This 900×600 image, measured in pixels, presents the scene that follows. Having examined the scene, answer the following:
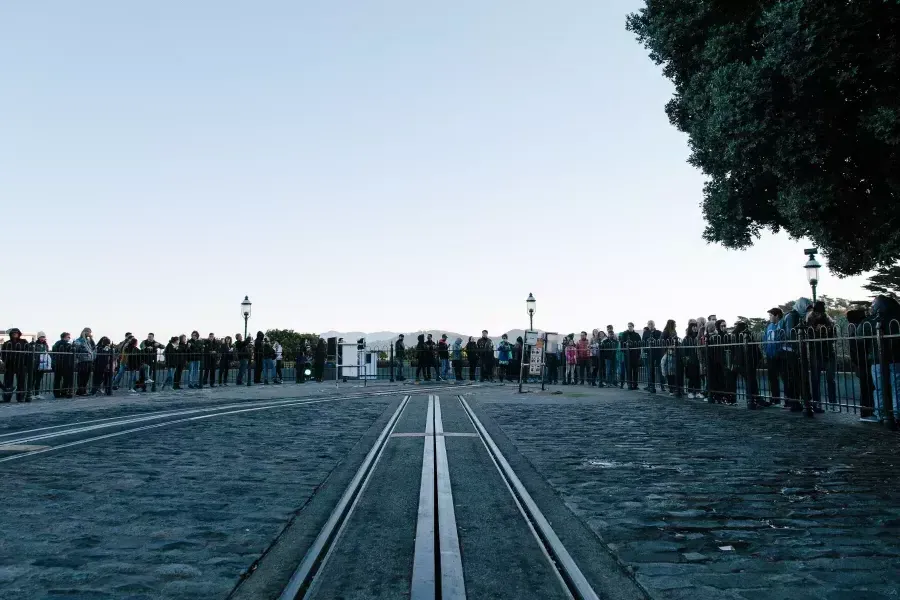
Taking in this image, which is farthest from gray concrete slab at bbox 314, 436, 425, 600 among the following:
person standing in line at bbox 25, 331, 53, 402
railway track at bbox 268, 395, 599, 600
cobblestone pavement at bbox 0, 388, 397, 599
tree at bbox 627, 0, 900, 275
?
person standing in line at bbox 25, 331, 53, 402

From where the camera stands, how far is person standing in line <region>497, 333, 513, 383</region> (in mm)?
25594

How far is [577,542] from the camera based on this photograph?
3811 mm

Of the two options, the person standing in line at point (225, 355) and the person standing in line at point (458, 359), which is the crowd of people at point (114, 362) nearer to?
the person standing in line at point (225, 355)

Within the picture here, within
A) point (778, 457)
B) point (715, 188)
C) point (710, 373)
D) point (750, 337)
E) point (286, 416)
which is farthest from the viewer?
point (715, 188)

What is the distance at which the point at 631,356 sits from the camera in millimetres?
19219

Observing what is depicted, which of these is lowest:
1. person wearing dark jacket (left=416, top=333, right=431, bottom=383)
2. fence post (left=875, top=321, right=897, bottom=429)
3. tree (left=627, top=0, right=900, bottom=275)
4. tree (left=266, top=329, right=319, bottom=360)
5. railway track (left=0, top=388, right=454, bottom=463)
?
railway track (left=0, top=388, right=454, bottom=463)

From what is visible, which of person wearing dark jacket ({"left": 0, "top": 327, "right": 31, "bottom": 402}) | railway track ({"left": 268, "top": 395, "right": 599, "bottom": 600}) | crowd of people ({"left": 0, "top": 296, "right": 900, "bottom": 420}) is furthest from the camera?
person wearing dark jacket ({"left": 0, "top": 327, "right": 31, "bottom": 402})

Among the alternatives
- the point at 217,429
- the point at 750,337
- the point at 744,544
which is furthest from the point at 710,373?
the point at 744,544

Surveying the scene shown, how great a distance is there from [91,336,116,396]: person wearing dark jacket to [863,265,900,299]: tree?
26.5 m

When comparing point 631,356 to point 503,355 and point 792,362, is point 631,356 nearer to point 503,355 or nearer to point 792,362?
point 503,355

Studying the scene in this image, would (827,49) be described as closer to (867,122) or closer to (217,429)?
(867,122)

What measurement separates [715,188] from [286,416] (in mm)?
12884

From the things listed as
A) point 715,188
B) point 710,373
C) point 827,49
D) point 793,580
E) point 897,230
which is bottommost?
point 793,580

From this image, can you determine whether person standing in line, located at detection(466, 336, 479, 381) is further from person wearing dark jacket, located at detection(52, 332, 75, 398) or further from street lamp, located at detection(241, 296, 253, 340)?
person wearing dark jacket, located at detection(52, 332, 75, 398)
